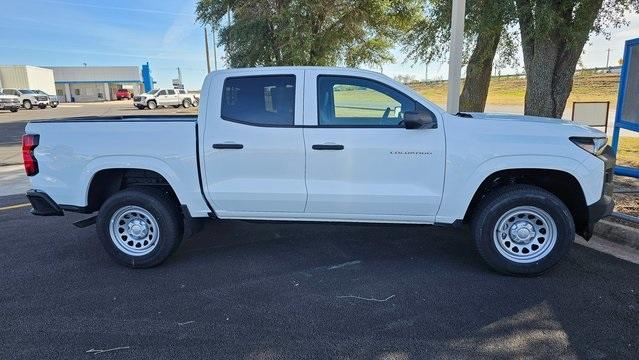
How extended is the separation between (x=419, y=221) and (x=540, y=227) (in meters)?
1.11

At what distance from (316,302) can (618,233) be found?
3.60 metres

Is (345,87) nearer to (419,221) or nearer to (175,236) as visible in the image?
(419,221)

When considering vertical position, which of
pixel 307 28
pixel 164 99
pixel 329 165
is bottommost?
pixel 329 165

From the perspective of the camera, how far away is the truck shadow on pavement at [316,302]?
2.94 m

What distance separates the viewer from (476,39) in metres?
9.32

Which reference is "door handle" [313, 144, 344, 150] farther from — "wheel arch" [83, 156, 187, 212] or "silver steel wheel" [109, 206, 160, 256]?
"silver steel wheel" [109, 206, 160, 256]

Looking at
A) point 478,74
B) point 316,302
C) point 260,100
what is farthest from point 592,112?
point 316,302

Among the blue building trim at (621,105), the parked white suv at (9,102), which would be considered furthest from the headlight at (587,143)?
the parked white suv at (9,102)

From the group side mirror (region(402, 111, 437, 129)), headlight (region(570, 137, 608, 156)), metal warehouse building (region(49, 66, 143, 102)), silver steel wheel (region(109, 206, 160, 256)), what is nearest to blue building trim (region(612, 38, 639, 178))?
headlight (region(570, 137, 608, 156))

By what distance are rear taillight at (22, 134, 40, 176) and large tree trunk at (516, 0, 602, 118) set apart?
268 inches

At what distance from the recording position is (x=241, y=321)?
3275 mm

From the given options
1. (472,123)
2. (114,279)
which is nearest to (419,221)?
(472,123)

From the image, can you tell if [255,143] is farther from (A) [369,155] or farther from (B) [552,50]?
(B) [552,50]

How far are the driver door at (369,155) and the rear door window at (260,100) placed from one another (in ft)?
0.71
